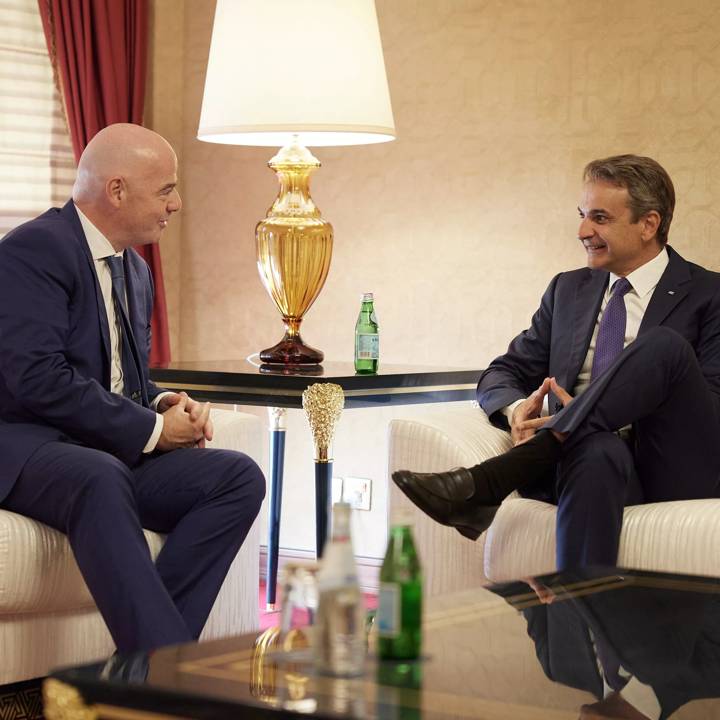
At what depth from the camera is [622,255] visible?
3.54 m

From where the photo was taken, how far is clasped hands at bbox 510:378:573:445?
10.8ft

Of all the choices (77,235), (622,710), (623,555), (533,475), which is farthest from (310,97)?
(622,710)

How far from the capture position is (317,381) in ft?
11.8

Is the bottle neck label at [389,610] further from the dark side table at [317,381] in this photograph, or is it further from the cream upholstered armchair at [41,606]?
the dark side table at [317,381]

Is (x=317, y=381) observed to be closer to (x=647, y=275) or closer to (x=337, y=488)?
(x=647, y=275)

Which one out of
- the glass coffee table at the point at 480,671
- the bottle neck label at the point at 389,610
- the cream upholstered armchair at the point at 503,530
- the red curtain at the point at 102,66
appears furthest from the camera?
the red curtain at the point at 102,66

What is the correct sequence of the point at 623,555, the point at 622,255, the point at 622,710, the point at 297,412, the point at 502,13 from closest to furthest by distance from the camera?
the point at 622,710 < the point at 623,555 < the point at 622,255 < the point at 502,13 < the point at 297,412

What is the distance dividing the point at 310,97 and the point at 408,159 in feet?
3.70

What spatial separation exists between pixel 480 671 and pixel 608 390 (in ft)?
4.81

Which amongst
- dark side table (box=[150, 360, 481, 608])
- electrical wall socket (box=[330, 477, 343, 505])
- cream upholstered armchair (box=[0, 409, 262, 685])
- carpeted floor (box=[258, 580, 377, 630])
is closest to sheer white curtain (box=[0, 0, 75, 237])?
dark side table (box=[150, 360, 481, 608])

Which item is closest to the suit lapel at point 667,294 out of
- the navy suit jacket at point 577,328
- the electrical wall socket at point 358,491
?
the navy suit jacket at point 577,328

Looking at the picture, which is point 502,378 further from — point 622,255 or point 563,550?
point 563,550

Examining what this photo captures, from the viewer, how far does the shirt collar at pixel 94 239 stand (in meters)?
3.08

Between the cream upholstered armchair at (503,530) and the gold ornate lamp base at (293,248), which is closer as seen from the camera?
the cream upholstered armchair at (503,530)
